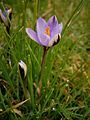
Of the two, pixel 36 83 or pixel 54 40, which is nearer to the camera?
pixel 54 40

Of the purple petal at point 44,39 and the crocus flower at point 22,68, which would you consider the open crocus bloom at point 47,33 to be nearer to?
the purple petal at point 44,39

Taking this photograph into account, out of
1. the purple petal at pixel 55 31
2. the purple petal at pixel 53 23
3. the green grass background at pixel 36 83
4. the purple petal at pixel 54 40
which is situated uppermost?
the purple petal at pixel 53 23

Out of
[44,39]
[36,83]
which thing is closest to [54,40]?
[44,39]

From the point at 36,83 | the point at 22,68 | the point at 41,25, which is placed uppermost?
the point at 41,25

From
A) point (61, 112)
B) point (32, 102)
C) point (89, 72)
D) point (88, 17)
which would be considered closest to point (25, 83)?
point (32, 102)

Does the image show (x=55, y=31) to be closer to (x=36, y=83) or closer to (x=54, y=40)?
(x=54, y=40)

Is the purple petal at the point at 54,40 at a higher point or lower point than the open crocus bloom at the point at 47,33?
lower

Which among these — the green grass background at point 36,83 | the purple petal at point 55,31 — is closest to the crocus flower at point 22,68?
the green grass background at point 36,83

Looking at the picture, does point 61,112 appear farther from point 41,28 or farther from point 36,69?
point 41,28

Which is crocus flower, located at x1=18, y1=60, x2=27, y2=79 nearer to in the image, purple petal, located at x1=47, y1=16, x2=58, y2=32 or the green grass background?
the green grass background
